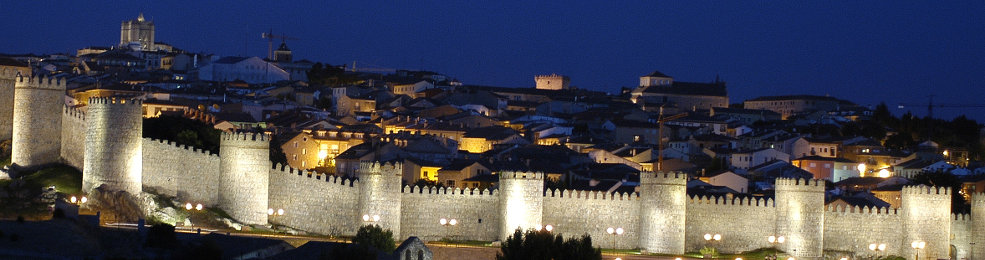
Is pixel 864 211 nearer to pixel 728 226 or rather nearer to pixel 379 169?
pixel 728 226

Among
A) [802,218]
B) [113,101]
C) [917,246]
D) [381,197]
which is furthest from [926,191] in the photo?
[113,101]

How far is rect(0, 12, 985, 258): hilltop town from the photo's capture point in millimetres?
49562

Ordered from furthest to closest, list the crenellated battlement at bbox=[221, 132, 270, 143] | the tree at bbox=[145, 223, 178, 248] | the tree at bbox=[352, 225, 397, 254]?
the crenellated battlement at bbox=[221, 132, 270, 143] < the tree at bbox=[352, 225, 397, 254] < the tree at bbox=[145, 223, 178, 248]

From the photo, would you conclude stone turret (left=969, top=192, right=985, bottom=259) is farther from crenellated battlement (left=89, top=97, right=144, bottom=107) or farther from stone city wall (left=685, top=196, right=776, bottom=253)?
crenellated battlement (left=89, top=97, right=144, bottom=107)

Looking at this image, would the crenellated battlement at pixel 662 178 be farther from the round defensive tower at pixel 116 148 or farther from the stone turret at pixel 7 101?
the stone turret at pixel 7 101

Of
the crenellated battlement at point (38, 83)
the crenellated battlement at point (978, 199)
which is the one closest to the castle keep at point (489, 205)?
the crenellated battlement at point (978, 199)

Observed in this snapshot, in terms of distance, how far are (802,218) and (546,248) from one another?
9116 mm

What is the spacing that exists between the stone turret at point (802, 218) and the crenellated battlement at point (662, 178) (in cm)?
274

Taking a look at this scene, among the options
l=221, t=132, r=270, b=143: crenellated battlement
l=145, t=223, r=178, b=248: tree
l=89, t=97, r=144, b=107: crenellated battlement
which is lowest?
l=145, t=223, r=178, b=248: tree

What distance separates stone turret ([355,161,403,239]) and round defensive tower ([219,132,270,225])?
2.77 metres

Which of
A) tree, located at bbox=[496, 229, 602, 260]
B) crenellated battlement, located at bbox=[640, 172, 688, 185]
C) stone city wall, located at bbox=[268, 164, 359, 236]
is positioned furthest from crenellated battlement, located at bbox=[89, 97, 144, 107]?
crenellated battlement, located at bbox=[640, 172, 688, 185]

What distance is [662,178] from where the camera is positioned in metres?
49.5

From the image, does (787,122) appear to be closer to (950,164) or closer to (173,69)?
(950,164)

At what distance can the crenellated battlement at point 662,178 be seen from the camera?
49.5 m
